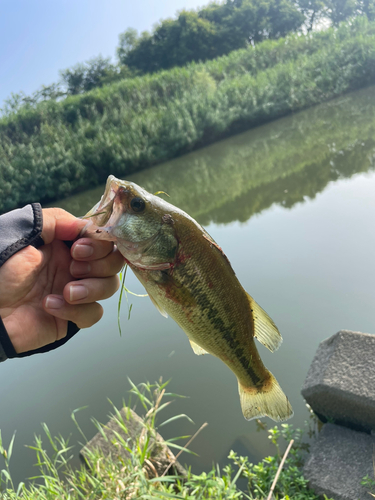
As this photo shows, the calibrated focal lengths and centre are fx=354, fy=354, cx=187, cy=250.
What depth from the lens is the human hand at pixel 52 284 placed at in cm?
152

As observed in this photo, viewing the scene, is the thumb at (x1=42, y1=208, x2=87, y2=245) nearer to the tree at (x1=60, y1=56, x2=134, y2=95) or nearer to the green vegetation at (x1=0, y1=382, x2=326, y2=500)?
the green vegetation at (x1=0, y1=382, x2=326, y2=500)

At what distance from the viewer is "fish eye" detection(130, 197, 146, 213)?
49.3 inches

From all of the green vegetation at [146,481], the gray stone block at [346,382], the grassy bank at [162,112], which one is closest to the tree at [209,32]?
the grassy bank at [162,112]

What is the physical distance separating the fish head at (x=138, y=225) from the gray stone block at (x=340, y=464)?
1.83 metres

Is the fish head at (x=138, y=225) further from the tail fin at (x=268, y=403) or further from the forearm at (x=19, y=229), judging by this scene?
the tail fin at (x=268, y=403)

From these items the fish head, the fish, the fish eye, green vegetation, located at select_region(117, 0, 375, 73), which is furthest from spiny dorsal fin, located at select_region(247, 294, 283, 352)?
green vegetation, located at select_region(117, 0, 375, 73)

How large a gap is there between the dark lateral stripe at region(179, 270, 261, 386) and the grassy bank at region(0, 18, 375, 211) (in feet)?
46.9

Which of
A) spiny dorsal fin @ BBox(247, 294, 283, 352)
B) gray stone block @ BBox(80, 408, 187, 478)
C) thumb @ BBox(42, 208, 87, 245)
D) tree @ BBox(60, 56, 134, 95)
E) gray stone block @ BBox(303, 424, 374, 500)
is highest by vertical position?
tree @ BBox(60, 56, 134, 95)

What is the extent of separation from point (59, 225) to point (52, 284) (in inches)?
12.9

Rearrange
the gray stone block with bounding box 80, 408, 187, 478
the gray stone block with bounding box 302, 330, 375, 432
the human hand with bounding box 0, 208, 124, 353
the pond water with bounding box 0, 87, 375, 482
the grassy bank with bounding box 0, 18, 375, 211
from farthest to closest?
the grassy bank with bounding box 0, 18, 375, 211 → the pond water with bounding box 0, 87, 375, 482 → the gray stone block with bounding box 80, 408, 187, 478 → the gray stone block with bounding box 302, 330, 375, 432 → the human hand with bounding box 0, 208, 124, 353

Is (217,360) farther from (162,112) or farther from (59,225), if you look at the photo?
(162,112)

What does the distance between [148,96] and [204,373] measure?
61.6 feet

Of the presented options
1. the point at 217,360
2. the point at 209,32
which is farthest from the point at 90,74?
the point at 217,360

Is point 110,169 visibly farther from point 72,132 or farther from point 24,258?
point 24,258
